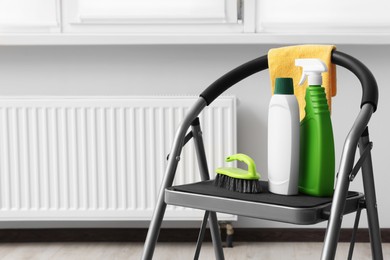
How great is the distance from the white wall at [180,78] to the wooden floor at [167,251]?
0.20 metres

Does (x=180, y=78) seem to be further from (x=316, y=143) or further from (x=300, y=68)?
(x=316, y=143)

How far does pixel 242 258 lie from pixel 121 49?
91cm

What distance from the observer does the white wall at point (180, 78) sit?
8.11ft

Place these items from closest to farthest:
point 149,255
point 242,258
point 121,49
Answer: point 149,255 < point 242,258 < point 121,49

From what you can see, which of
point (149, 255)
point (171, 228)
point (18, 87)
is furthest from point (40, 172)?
point (149, 255)

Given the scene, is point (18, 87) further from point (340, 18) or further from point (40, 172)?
point (340, 18)

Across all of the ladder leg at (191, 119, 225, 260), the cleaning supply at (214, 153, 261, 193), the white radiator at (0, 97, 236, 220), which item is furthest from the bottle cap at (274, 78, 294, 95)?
the white radiator at (0, 97, 236, 220)

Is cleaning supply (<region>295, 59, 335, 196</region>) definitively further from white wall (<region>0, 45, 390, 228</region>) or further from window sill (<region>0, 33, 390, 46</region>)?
white wall (<region>0, 45, 390, 228</region>)

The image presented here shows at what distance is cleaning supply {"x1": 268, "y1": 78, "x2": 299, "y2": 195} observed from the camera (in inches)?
52.0

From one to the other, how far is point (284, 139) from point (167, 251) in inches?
47.8

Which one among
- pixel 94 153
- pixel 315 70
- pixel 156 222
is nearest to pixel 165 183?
pixel 156 222

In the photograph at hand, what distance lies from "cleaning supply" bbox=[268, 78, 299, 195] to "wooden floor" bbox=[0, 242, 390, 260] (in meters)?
1.04

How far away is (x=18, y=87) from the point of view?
2.53m

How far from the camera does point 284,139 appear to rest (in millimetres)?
1326
